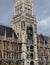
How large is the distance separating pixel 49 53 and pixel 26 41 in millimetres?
14916

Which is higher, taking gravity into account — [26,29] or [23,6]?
[23,6]

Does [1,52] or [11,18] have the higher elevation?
[11,18]

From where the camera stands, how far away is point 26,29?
86562 millimetres

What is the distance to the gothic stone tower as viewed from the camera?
8438cm

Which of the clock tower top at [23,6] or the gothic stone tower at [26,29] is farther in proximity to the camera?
the clock tower top at [23,6]

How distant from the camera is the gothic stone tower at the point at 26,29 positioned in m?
84.4

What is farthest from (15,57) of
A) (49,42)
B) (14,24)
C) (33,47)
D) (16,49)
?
(49,42)

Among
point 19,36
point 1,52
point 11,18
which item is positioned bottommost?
point 1,52

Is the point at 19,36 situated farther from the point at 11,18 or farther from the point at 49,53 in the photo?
the point at 49,53

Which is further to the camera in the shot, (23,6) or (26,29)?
(23,6)

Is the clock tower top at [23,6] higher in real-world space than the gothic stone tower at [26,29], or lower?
higher

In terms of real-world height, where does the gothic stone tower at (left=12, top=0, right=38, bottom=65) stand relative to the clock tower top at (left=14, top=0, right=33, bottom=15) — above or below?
below

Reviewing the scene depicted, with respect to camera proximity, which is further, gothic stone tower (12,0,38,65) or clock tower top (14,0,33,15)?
clock tower top (14,0,33,15)

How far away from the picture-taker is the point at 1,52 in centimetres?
7812
